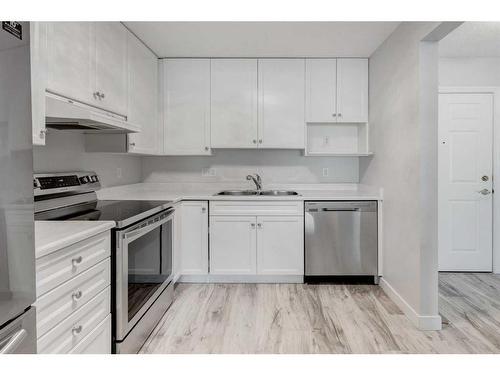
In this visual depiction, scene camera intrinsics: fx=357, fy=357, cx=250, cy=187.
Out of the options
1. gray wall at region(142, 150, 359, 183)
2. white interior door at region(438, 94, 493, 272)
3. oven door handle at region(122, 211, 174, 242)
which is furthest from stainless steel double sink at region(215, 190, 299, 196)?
white interior door at region(438, 94, 493, 272)

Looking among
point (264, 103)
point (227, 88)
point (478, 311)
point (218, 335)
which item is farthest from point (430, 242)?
point (227, 88)

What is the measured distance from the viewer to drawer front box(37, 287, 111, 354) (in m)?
1.28

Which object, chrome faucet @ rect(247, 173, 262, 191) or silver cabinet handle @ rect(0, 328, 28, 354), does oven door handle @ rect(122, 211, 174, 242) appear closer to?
silver cabinet handle @ rect(0, 328, 28, 354)

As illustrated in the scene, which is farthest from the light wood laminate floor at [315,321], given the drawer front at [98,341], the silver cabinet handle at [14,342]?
the silver cabinet handle at [14,342]

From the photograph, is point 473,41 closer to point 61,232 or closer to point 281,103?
point 281,103

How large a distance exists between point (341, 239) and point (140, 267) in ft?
6.36

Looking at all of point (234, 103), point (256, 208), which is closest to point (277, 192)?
point (256, 208)

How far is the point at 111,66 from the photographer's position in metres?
2.62

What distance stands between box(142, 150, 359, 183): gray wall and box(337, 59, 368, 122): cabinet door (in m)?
0.60

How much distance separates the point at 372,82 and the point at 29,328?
3.47 meters

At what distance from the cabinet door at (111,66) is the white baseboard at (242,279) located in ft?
5.41

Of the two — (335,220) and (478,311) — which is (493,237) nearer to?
(478,311)

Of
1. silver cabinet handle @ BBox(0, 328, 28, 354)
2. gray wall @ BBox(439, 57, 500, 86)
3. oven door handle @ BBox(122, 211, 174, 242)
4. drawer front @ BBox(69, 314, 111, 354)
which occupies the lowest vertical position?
drawer front @ BBox(69, 314, 111, 354)

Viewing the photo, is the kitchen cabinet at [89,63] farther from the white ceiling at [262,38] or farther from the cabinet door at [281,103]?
the cabinet door at [281,103]
